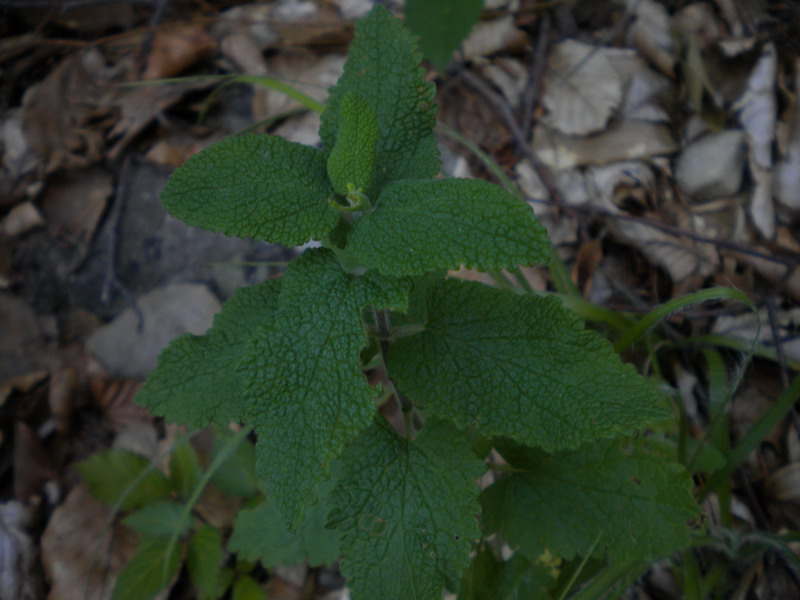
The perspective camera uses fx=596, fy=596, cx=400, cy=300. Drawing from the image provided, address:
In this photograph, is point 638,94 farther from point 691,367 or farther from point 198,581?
point 198,581

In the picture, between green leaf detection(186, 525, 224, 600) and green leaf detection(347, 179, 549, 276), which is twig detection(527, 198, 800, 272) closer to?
green leaf detection(347, 179, 549, 276)

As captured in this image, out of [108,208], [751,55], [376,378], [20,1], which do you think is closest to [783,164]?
[751,55]

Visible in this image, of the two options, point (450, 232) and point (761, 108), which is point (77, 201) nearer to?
point (450, 232)

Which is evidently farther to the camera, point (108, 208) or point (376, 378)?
point (108, 208)

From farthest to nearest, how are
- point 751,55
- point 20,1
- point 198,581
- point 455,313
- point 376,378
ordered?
point 20,1 → point 751,55 → point 376,378 → point 198,581 → point 455,313

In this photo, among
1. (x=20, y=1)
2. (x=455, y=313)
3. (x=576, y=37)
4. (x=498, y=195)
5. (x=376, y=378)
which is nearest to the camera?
(x=498, y=195)

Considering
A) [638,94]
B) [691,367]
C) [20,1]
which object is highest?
[20,1]
